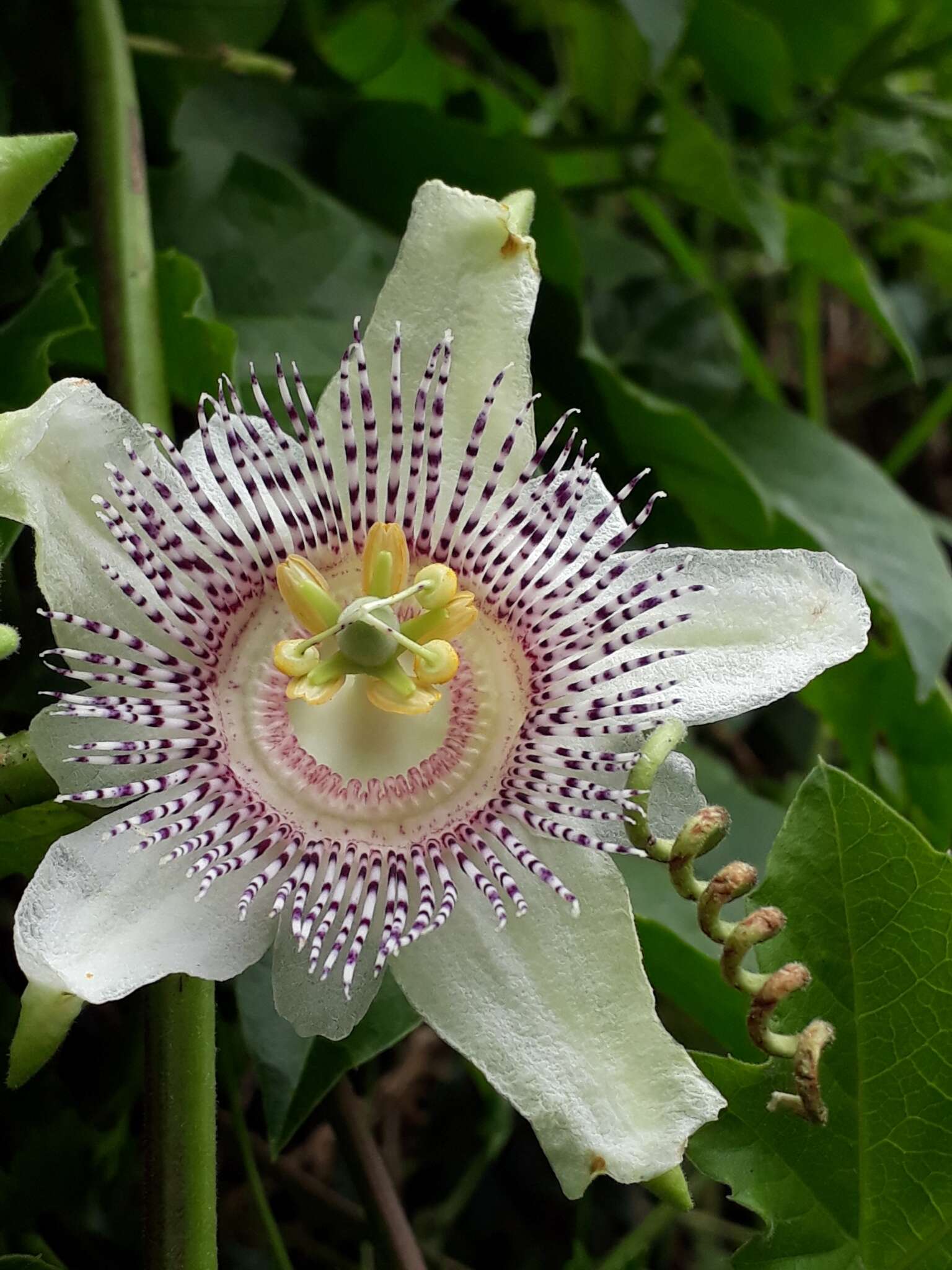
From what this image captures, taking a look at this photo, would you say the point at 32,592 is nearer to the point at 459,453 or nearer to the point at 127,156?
the point at 127,156

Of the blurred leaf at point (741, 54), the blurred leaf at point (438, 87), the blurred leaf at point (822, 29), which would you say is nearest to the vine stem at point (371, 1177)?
the blurred leaf at point (438, 87)

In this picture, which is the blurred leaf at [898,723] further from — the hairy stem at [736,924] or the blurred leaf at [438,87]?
the blurred leaf at [438,87]

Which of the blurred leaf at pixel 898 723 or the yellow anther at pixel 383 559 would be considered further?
the blurred leaf at pixel 898 723

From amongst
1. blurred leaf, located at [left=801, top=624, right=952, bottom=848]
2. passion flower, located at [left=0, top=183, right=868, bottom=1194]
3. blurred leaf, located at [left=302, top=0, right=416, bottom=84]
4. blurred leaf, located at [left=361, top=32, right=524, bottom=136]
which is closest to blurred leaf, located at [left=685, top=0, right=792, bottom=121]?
blurred leaf, located at [left=361, top=32, right=524, bottom=136]

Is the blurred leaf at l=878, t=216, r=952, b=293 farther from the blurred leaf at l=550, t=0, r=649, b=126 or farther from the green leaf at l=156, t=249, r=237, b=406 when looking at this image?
the green leaf at l=156, t=249, r=237, b=406

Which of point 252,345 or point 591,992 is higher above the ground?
point 252,345

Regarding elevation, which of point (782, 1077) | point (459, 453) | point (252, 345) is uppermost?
point (459, 453)

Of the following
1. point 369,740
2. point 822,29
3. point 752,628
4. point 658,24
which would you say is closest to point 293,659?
point 369,740

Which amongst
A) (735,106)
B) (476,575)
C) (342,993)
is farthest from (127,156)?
(735,106)
